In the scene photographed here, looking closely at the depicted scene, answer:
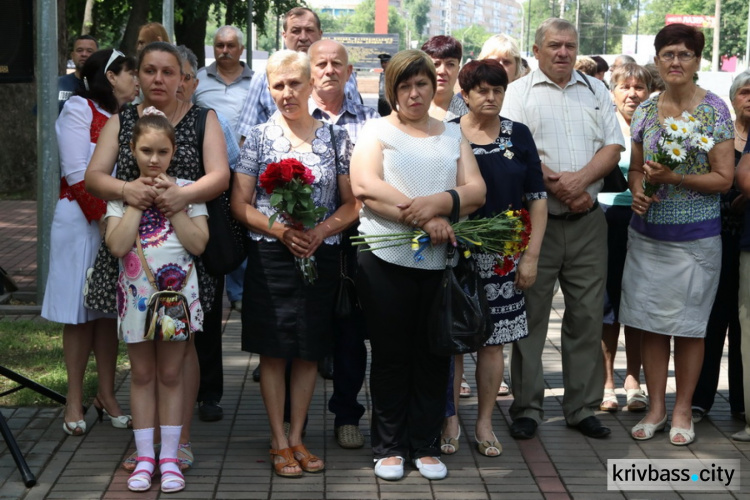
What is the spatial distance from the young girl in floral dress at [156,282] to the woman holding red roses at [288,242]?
1.10 feet

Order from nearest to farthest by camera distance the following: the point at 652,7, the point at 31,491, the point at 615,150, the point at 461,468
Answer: the point at 31,491 → the point at 461,468 → the point at 615,150 → the point at 652,7

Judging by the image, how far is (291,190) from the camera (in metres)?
5.18

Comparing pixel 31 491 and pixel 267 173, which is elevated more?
pixel 267 173

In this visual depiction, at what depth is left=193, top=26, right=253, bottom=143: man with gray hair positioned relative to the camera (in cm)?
907

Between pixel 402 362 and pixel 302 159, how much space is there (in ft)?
3.60

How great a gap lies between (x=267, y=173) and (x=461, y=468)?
69.3 inches

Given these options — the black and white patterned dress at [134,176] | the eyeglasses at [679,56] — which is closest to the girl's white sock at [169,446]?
the black and white patterned dress at [134,176]

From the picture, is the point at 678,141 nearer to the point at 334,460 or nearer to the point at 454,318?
the point at 454,318

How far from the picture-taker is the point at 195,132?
5.36 m

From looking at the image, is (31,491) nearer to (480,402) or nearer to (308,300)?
(308,300)

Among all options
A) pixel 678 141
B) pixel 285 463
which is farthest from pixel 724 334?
pixel 285 463

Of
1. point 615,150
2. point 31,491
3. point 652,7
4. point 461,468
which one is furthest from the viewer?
point 652,7

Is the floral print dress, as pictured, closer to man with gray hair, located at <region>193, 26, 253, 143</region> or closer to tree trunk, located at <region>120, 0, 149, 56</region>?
man with gray hair, located at <region>193, 26, 253, 143</region>

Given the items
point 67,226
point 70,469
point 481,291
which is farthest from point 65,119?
point 481,291
